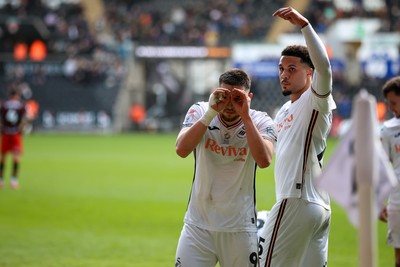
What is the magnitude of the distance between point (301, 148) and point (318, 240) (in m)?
0.76

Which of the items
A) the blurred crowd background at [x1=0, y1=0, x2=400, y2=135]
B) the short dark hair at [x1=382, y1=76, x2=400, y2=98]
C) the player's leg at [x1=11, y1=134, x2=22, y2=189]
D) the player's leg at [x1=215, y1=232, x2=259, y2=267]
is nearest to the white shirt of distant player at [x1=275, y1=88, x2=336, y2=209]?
the player's leg at [x1=215, y1=232, x2=259, y2=267]

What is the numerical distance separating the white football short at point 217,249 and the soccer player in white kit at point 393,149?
2.08 m

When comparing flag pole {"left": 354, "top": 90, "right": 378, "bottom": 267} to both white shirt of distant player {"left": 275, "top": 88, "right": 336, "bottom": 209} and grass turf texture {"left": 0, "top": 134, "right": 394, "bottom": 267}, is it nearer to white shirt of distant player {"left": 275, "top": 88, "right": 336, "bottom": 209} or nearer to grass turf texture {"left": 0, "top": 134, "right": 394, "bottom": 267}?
white shirt of distant player {"left": 275, "top": 88, "right": 336, "bottom": 209}

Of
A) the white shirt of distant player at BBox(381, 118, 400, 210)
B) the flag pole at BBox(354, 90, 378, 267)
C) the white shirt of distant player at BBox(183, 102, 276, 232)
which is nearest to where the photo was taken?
the flag pole at BBox(354, 90, 378, 267)

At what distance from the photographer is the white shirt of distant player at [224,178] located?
619cm

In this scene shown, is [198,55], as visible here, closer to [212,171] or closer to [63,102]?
[63,102]

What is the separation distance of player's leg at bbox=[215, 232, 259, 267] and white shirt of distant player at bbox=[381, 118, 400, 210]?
216 centimetres

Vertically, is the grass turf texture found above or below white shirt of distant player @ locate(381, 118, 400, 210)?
below

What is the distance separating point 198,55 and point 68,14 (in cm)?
1073

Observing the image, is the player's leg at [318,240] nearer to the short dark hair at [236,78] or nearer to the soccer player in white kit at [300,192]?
the soccer player in white kit at [300,192]

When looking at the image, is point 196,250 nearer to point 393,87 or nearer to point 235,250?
point 235,250

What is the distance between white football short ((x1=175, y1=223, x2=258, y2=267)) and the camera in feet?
20.0

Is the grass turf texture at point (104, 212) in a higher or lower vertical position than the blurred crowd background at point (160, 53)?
lower

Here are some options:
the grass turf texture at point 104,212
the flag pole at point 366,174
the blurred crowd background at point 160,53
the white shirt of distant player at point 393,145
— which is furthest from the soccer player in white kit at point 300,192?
the blurred crowd background at point 160,53
